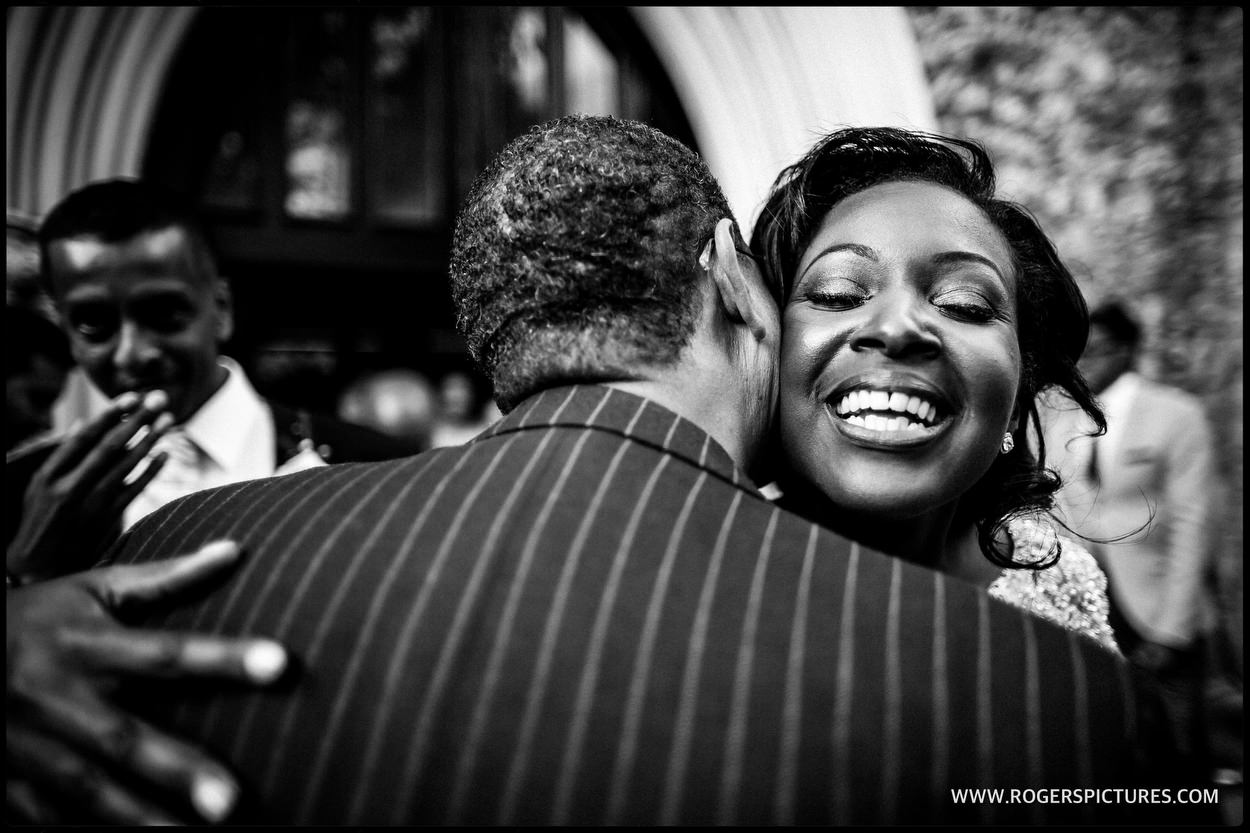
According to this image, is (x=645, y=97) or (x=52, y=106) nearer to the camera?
(x=52, y=106)

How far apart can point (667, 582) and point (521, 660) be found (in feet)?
0.55

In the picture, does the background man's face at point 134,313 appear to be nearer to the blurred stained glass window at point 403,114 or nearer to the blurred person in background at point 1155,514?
the blurred stained glass window at point 403,114

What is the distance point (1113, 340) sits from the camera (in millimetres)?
3947

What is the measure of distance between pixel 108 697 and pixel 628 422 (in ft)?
2.09

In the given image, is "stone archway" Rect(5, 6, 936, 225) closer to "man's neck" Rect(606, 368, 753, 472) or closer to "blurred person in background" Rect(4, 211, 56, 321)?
"blurred person in background" Rect(4, 211, 56, 321)

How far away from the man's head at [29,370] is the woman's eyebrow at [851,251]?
2.70 metres

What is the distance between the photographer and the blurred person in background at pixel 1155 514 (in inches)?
144

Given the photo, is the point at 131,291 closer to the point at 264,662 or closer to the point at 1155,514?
the point at 264,662

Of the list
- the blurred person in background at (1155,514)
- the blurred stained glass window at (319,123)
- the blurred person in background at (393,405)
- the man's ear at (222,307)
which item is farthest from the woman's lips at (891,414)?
the blurred stained glass window at (319,123)

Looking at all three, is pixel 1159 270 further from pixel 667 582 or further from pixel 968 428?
pixel 667 582

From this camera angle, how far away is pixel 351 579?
0.98 meters

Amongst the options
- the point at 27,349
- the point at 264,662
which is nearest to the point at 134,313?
the point at 27,349

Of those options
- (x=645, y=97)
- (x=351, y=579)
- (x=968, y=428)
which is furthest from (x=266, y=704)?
(x=645, y=97)

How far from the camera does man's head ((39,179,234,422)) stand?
8.00 ft
